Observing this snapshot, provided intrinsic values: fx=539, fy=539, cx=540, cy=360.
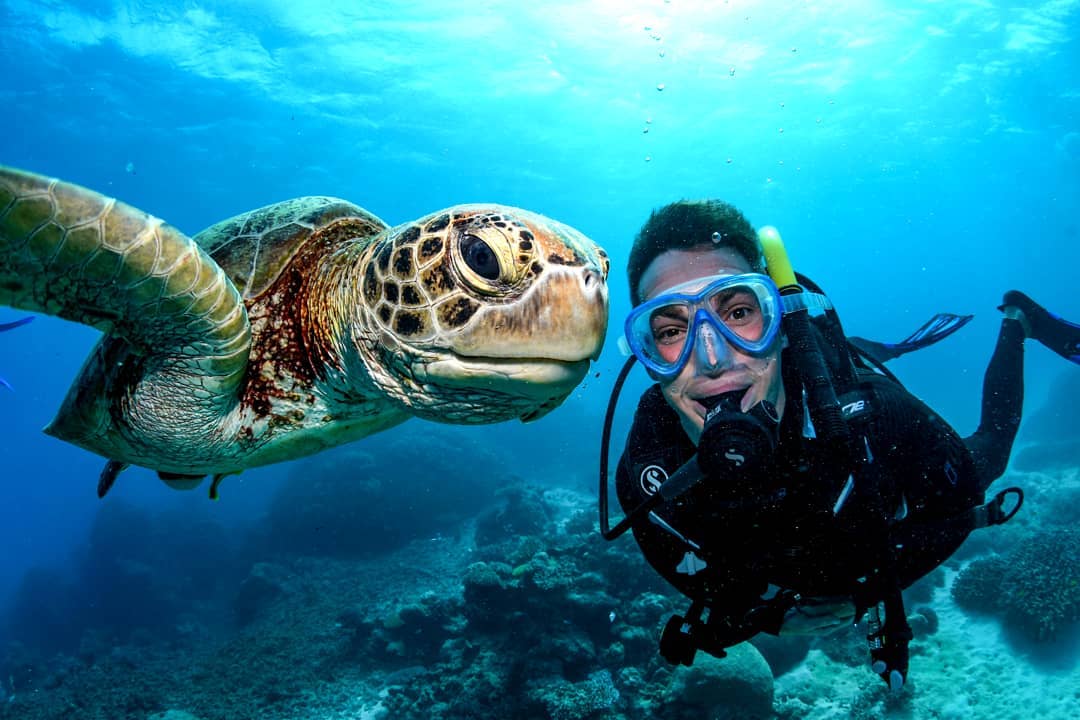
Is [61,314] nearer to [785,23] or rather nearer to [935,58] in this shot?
[785,23]

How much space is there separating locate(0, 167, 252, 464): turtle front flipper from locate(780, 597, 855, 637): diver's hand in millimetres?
2540

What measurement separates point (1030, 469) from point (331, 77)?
26.4 meters

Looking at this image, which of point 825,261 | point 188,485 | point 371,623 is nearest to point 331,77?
point 371,623

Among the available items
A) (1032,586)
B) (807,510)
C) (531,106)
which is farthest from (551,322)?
(531,106)

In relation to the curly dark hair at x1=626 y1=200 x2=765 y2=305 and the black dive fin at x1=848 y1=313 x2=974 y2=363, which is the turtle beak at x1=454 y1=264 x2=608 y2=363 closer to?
the curly dark hair at x1=626 y1=200 x2=765 y2=305

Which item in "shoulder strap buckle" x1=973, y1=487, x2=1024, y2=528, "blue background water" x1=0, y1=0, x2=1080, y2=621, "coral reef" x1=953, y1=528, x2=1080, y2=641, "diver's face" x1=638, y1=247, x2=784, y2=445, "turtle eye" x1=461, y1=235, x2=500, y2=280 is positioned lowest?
"coral reef" x1=953, y1=528, x2=1080, y2=641

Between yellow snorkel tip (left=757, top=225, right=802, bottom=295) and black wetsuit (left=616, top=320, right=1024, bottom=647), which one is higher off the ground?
yellow snorkel tip (left=757, top=225, right=802, bottom=295)

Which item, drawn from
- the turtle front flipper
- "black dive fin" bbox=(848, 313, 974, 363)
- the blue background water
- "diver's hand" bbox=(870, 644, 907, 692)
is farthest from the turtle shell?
the blue background water

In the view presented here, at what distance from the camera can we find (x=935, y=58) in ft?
75.2

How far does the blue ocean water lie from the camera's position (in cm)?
1758

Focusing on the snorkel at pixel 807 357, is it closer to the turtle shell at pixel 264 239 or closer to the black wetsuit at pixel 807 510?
the black wetsuit at pixel 807 510

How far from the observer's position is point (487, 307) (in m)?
1.45

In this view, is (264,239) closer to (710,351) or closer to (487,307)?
(487,307)

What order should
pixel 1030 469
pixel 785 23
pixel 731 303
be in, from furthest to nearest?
pixel 785 23 → pixel 1030 469 → pixel 731 303
